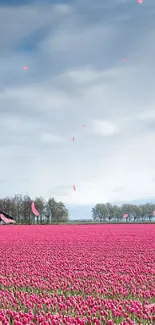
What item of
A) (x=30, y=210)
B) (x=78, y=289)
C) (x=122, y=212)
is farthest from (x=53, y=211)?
(x=78, y=289)

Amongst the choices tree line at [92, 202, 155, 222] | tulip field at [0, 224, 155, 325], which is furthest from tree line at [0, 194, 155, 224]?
tulip field at [0, 224, 155, 325]

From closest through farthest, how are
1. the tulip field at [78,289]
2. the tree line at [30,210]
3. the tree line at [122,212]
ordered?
the tulip field at [78,289], the tree line at [30,210], the tree line at [122,212]

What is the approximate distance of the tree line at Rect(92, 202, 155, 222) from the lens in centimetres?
16962

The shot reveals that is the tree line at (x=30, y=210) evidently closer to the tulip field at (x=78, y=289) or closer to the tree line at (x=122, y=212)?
the tree line at (x=122, y=212)

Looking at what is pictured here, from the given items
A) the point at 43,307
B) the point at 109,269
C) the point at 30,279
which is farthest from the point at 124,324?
the point at 109,269

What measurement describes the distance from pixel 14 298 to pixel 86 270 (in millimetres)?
4719

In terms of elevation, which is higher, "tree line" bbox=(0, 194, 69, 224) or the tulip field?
"tree line" bbox=(0, 194, 69, 224)

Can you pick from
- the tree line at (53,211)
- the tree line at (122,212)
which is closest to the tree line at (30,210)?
the tree line at (53,211)

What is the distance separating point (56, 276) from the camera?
12312 millimetres

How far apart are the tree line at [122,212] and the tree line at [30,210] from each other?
3803cm

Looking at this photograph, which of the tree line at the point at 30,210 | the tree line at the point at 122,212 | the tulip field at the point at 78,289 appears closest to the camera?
the tulip field at the point at 78,289

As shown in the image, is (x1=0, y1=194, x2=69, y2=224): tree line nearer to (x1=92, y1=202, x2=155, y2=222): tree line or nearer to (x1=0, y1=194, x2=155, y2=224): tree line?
(x1=0, y1=194, x2=155, y2=224): tree line

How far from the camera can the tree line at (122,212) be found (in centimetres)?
16962

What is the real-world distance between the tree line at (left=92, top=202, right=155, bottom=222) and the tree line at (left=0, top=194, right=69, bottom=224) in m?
38.0
